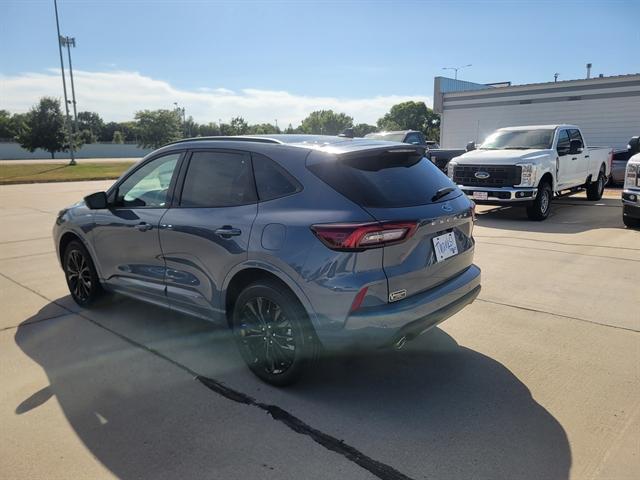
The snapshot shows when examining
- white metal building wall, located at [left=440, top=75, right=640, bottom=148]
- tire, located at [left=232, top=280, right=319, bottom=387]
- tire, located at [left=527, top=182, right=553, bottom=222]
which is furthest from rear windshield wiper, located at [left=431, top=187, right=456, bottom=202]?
white metal building wall, located at [left=440, top=75, right=640, bottom=148]

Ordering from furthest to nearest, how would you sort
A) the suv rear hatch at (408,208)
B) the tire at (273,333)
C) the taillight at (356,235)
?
1. the tire at (273,333)
2. the suv rear hatch at (408,208)
3. the taillight at (356,235)

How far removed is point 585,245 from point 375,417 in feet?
20.2

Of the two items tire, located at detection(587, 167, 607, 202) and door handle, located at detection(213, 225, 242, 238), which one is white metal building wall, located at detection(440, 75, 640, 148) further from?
door handle, located at detection(213, 225, 242, 238)

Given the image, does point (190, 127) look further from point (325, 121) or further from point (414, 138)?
point (414, 138)

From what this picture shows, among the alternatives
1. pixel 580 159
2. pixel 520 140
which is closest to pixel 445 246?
pixel 520 140

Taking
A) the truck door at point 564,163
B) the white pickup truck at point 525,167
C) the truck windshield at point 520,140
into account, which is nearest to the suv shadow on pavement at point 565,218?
the white pickup truck at point 525,167

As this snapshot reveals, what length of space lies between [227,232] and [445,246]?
4.95 feet

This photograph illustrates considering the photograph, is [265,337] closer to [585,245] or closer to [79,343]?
[79,343]

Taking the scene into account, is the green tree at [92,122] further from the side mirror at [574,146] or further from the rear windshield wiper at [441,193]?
the rear windshield wiper at [441,193]

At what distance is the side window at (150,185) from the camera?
4.17 metres

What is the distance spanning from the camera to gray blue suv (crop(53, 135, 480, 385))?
296cm

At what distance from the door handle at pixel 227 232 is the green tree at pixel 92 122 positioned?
414 feet

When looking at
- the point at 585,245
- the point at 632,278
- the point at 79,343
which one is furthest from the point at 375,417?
the point at 585,245

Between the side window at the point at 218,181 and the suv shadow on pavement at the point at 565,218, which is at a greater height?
the side window at the point at 218,181
